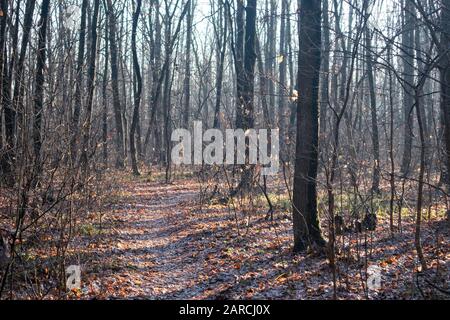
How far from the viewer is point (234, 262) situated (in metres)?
7.58

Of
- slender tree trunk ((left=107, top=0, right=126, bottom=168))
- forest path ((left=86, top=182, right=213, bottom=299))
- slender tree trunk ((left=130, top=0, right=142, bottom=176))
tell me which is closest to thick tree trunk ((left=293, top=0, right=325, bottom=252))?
forest path ((left=86, top=182, right=213, bottom=299))

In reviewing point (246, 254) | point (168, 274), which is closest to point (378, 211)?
point (246, 254)

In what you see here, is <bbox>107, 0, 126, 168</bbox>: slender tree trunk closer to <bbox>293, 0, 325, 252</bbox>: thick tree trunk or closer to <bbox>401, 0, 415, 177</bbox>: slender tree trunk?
<bbox>401, 0, 415, 177</bbox>: slender tree trunk

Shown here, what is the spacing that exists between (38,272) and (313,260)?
400 cm

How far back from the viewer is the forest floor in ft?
19.4

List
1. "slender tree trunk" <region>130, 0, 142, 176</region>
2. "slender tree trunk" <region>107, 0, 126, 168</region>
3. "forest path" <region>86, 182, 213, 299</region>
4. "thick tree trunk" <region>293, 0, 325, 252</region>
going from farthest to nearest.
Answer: "slender tree trunk" <region>107, 0, 126, 168</region> < "slender tree trunk" <region>130, 0, 142, 176</region> < "thick tree trunk" <region>293, 0, 325, 252</region> < "forest path" <region>86, 182, 213, 299</region>

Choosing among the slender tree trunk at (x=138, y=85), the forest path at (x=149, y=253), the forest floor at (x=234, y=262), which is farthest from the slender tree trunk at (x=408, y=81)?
the slender tree trunk at (x=138, y=85)

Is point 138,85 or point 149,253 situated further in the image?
point 138,85

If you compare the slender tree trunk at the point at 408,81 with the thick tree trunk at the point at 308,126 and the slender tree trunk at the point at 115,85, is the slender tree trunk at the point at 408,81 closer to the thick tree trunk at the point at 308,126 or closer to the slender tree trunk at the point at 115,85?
the thick tree trunk at the point at 308,126

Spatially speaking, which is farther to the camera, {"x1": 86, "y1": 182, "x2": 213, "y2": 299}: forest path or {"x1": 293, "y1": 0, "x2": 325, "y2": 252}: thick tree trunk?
{"x1": 293, "y1": 0, "x2": 325, "y2": 252}: thick tree trunk

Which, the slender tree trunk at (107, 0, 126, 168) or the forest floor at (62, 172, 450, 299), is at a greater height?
the slender tree trunk at (107, 0, 126, 168)

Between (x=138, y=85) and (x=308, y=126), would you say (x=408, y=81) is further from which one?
(x=138, y=85)

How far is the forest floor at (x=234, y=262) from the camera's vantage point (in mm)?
5926

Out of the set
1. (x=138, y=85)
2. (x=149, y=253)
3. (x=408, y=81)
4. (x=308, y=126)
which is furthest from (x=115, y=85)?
(x=308, y=126)
